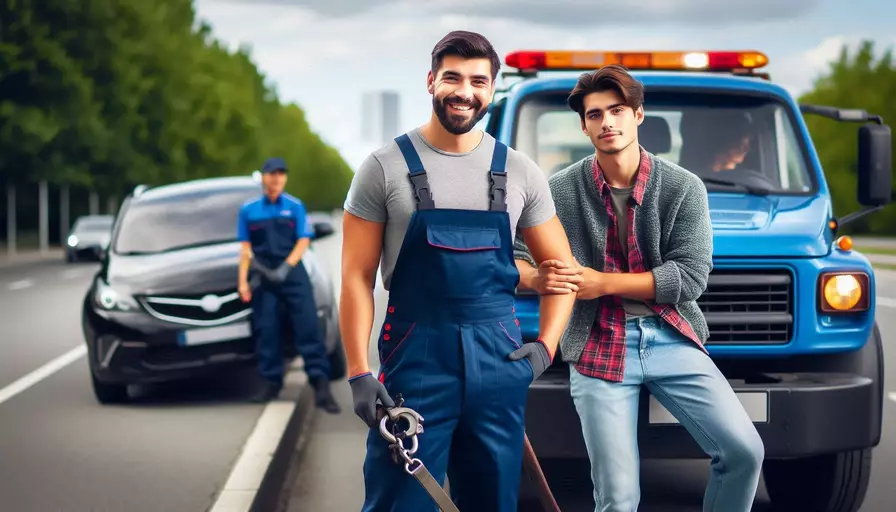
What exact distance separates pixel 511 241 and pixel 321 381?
225 inches

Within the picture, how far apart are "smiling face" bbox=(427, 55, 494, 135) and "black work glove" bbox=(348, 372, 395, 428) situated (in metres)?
0.74

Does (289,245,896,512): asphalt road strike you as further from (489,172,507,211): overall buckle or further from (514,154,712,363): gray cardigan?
(489,172,507,211): overall buckle

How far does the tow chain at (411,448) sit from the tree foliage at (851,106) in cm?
6505

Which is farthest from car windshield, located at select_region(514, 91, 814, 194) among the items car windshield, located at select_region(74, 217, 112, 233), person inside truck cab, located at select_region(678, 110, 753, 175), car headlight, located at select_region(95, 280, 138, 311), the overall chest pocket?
car windshield, located at select_region(74, 217, 112, 233)

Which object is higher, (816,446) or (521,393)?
(521,393)

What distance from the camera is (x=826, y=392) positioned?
17.4 feet

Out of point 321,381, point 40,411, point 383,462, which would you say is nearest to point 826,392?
point 383,462

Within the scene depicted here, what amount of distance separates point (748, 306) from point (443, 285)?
7.33 feet

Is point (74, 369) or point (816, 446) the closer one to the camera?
point (816, 446)

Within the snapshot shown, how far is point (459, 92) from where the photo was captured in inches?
146

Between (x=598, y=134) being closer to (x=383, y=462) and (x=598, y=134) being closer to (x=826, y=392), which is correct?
(x=383, y=462)

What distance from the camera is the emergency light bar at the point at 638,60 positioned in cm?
650

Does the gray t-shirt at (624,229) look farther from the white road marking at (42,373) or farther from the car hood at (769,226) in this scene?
the white road marking at (42,373)

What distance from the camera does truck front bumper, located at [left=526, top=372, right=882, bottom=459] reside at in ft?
16.8
